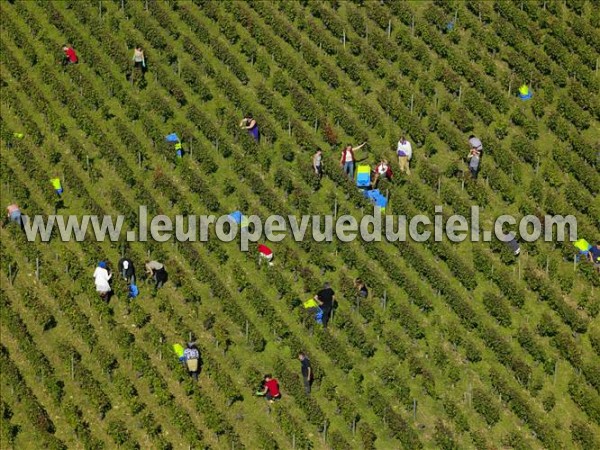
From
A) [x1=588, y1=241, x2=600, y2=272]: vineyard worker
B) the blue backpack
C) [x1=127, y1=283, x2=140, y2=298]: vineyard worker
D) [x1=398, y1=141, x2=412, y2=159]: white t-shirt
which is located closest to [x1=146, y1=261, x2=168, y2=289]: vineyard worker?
[x1=127, y1=283, x2=140, y2=298]: vineyard worker

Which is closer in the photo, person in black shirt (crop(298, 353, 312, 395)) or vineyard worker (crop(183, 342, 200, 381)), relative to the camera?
person in black shirt (crop(298, 353, 312, 395))

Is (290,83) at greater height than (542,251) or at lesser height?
greater

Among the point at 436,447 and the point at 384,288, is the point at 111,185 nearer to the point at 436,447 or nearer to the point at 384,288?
the point at 384,288

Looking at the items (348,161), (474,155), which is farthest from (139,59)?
(474,155)

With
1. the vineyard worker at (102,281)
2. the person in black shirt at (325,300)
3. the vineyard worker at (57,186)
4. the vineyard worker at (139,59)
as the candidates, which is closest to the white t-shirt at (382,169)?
the person in black shirt at (325,300)

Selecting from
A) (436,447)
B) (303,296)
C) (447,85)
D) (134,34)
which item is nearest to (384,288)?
(303,296)

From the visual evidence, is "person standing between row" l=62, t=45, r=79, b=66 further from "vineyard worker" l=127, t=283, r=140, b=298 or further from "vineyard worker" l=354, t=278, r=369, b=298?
"vineyard worker" l=354, t=278, r=369, b=298
